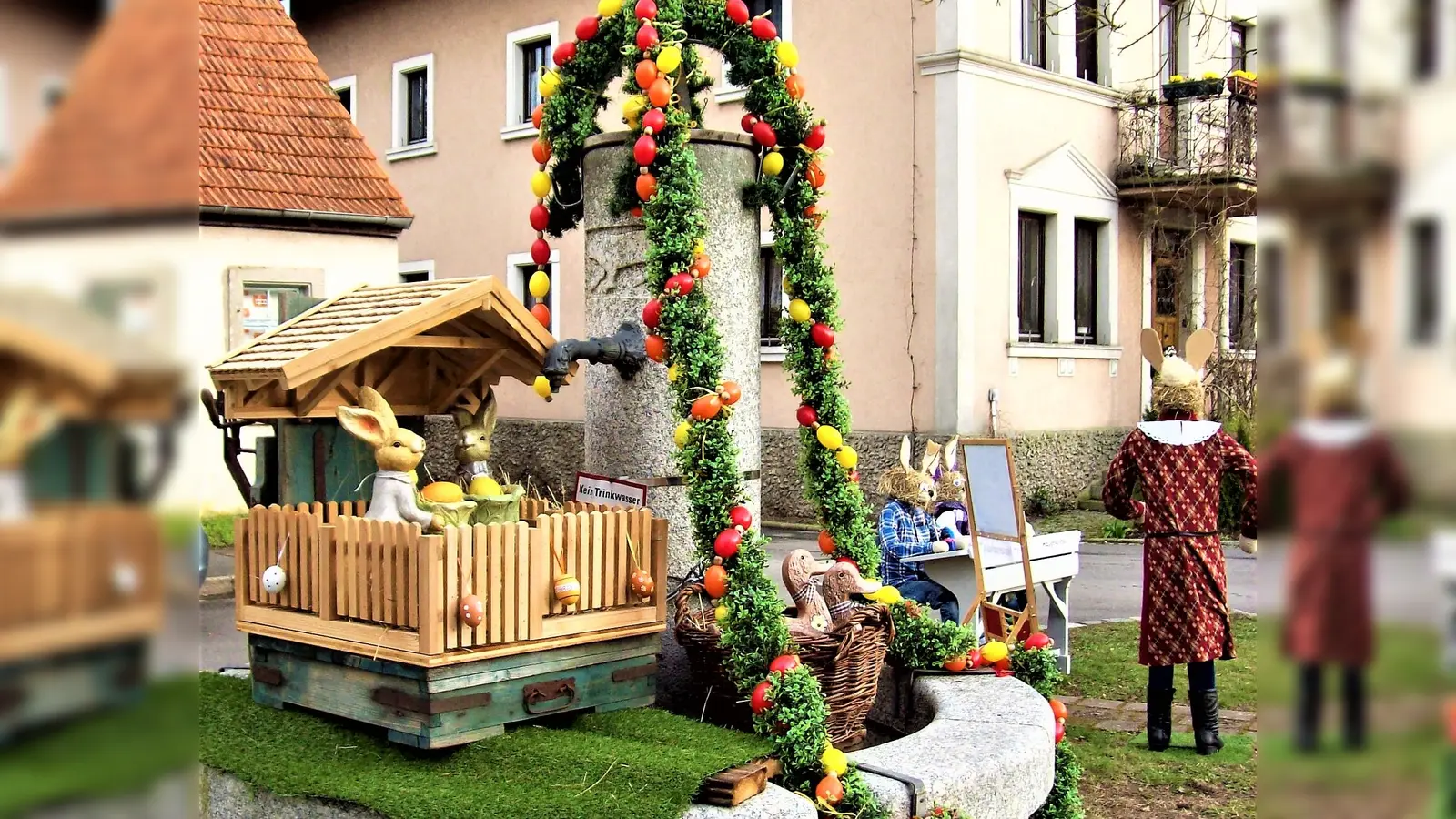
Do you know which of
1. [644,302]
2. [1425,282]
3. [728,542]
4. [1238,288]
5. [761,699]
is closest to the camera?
[1425,282]

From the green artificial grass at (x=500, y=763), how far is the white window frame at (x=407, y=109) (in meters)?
16.9

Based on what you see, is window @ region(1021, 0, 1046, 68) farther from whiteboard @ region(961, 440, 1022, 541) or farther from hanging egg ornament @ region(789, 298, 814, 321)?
hanging egg ornament @ region(789, 298, 814, 321)

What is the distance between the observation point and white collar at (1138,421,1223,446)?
18.8 feet

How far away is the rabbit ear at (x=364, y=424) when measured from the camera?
3941mm

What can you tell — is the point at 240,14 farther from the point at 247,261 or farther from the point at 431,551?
the point at 431,551

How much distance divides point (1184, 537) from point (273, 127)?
38.6 feet

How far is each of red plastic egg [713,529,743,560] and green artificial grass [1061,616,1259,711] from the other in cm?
357

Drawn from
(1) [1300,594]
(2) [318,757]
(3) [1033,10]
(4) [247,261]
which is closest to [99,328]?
(1) [1300,594]

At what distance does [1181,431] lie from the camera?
5.77m

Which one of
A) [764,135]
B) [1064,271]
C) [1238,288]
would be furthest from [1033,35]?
[764,135]

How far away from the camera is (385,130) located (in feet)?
68.0

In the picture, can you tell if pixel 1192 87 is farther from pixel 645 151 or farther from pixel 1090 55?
pixel 645 151

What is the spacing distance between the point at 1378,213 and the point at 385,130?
70.7ft

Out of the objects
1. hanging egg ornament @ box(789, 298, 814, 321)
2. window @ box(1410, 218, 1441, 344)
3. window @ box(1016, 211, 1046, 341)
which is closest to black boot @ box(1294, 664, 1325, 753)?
window @ box(1410, 218, 1441, 344)
